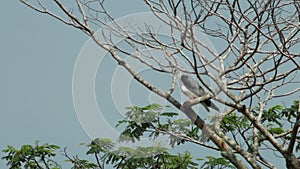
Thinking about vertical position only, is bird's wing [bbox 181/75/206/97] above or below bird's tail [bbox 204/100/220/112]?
above

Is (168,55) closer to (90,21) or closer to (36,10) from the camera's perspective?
(90,21)

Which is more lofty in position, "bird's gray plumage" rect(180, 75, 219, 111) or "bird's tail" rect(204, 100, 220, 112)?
"bird's gray plumage" rect(180, 75, 219, 111)

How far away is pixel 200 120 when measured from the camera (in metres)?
3.16

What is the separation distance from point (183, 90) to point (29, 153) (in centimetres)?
179

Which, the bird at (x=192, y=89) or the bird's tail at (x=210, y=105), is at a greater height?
the bird at (x=192, y=89)

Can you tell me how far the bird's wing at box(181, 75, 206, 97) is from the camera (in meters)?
3.32

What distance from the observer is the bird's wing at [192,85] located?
332 cm

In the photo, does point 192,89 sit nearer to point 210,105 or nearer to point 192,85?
point 192,85

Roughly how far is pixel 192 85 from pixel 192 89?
0.03 metres

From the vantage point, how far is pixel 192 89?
3.35m

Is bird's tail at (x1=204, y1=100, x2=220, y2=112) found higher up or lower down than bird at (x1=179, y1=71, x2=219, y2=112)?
lower down

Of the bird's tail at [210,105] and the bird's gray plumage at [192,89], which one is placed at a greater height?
the bird's gray plumage at [192,89]

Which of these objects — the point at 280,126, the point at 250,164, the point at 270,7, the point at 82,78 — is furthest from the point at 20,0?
the point at 280,126

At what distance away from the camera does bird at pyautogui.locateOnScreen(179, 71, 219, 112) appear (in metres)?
3.31
